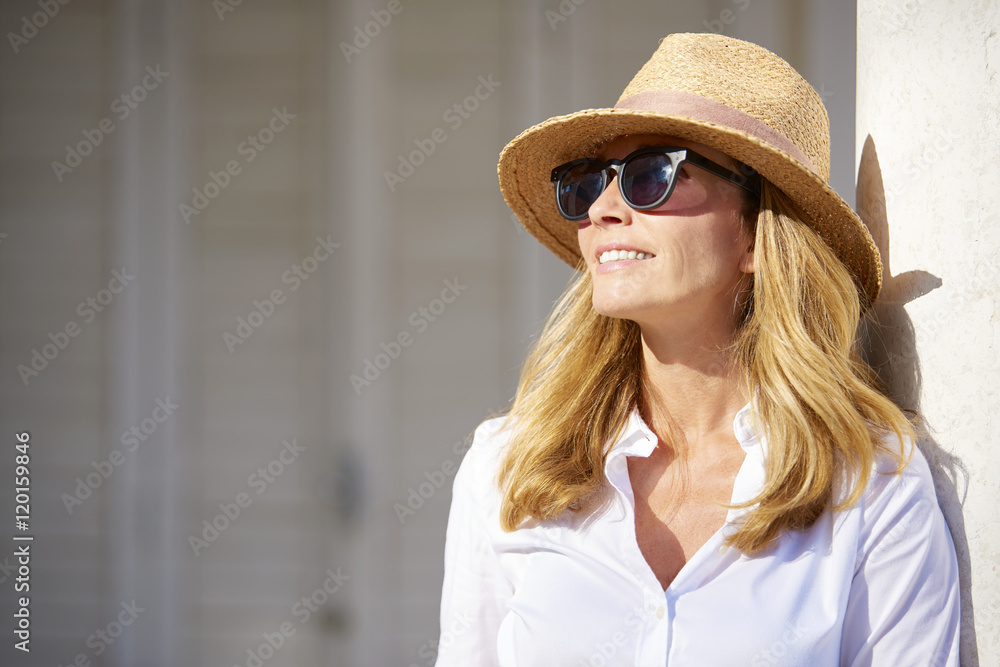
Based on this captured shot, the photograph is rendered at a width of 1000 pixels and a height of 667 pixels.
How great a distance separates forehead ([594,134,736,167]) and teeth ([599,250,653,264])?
21 centimetres

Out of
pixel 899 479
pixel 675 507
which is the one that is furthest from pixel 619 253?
pixel 899 479

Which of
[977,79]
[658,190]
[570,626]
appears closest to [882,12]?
[977,79]

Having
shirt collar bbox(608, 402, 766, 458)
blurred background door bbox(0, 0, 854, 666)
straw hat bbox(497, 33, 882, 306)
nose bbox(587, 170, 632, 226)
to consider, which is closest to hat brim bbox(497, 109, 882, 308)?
straw hat bbox(497, 33, 882, 306)

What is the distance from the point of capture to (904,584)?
121cm

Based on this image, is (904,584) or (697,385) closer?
(904,584)

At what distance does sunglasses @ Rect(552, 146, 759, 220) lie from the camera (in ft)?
4.62

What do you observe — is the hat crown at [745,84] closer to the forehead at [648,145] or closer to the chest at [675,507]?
the forehead at [648,145]

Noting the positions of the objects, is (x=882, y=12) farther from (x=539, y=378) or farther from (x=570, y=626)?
(x=570, y=626)

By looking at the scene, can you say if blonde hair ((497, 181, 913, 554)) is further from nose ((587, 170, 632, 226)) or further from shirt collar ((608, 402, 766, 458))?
nose ((587, 170, 632, 226))

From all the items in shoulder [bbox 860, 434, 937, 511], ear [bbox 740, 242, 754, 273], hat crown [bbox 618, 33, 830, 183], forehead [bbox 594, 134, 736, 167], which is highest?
hat crown [bbox 618, 33, 830, 183]

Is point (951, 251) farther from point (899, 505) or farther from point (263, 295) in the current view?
point (263, 295)

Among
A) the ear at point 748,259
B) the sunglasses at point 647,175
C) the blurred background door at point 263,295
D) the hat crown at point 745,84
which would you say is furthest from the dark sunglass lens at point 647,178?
the blurred background door at point 263,295

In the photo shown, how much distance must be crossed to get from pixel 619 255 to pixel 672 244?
0.10 m

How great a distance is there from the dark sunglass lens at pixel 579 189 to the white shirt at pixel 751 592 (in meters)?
0.55
